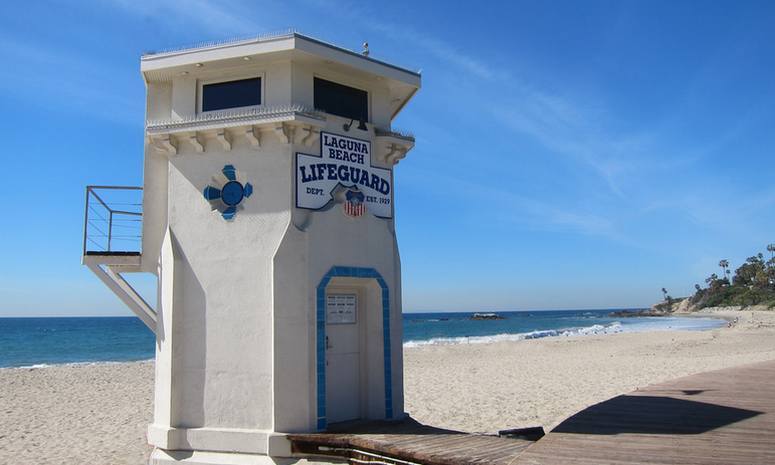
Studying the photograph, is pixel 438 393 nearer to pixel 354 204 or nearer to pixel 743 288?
pixel 354 204

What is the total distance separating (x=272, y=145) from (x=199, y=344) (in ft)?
9.68

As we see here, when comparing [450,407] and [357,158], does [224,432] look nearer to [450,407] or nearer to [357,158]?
[357,158]

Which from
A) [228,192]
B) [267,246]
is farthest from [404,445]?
[228,192]

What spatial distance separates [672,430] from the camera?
6816mm

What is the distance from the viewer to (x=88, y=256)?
9.38 metres

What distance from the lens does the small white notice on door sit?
8.82 m

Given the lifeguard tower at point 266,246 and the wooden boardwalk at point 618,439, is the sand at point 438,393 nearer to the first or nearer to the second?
the lifeguard tower at point 266,246

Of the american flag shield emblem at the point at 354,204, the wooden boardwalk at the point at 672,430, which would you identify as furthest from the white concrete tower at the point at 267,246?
the wooden boardwalk at the point at 672,430

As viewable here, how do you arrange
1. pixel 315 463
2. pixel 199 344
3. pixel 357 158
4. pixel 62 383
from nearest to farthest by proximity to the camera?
1. pixel 315 463
2. pixel 199 344
3. pixel 357 158
4. pixel 62 383

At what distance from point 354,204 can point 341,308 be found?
156cm

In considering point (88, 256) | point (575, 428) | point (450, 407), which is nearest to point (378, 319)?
point (575, 428)

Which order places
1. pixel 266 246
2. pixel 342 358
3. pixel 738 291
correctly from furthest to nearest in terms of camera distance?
1. pixel 738 291
2. pixel 342 358
3. pixel 266 246

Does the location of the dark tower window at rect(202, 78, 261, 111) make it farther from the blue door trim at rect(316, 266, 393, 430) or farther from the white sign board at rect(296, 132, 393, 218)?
the blue door trim at rect(316, 266, 393, 430)

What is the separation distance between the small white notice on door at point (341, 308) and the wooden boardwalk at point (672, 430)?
3428 millimetres
